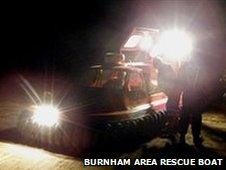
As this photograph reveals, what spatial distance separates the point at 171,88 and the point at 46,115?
9.25ft

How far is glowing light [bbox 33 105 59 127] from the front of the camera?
762 cm

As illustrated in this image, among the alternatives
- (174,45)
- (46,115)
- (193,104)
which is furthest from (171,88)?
(46,115)

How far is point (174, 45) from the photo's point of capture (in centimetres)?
1047

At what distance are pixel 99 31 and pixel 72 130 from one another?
1492cm

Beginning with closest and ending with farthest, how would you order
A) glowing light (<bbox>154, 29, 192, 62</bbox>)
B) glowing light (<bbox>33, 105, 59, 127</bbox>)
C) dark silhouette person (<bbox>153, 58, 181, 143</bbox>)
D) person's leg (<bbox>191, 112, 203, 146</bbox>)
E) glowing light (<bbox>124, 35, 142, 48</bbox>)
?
1. glowing light (<bbox>33, 105, 59, 127</bbox>)
2. person's leg (<bbox>191, 112, 203, 146</bbox>)
3. dark silhouette person (<bbox>153, 58, 181, 143</bbox>)
4. glowing light (<bbox>154, 29, 192, 62</bbox>)
5. glowing light (<bbox>124, 35, 142, 48</bbox>)

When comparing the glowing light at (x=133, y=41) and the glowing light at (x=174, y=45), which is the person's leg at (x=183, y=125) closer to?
the glowing light at (x=174, y=45)

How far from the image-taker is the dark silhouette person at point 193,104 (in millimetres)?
7922

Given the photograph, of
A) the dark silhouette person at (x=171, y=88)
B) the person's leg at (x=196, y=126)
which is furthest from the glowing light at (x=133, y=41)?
the person's leg at (x=196, y=126)

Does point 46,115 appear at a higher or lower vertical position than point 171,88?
lower

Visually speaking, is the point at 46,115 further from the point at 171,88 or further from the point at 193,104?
the point at 193,104

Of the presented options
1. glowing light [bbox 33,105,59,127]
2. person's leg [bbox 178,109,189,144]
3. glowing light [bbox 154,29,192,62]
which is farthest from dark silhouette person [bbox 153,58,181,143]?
glowing light [bbox 33,105,59,127]

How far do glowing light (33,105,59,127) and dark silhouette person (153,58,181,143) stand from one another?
2.52 metres

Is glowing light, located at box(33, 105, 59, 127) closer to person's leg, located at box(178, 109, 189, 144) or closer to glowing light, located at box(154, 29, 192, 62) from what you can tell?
person's leg, located at box(178, 109, 189, 144)

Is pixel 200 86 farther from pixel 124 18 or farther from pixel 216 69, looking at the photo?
pixel 124 18
